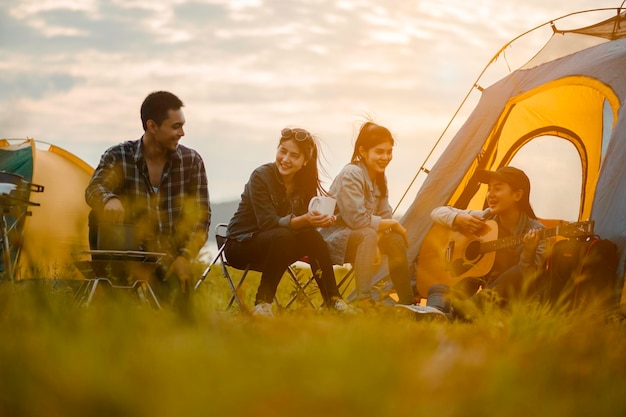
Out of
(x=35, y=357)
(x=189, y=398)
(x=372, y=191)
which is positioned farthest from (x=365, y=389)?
(x=372, y=191)

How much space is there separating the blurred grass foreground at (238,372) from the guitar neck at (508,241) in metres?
2.51

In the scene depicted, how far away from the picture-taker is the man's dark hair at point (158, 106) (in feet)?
12.6

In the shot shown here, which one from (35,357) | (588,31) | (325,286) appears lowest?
(325,286)

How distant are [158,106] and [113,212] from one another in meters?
0.81

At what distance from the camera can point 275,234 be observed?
4.16 m

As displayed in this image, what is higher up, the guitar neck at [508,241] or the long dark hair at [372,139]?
the long dark hair at [372,139]

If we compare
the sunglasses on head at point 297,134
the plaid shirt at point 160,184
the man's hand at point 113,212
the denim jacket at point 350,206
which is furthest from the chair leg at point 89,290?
the denim jacket at point 350,206

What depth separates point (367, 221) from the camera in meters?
4.54

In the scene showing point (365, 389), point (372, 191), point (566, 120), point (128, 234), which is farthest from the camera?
point (566, 120)

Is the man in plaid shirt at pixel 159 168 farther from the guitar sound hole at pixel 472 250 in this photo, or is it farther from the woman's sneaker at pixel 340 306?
the guitar sound hole at pixel 472 250

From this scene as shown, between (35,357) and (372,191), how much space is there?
137 inches

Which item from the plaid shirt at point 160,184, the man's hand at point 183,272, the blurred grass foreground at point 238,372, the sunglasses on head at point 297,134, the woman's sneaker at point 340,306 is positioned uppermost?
the sunglasses on head at point 297,134

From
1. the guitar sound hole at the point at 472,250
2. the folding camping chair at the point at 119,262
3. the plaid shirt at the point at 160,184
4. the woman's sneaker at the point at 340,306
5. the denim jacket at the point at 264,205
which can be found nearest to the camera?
the folding camping chair at the point at 119,262

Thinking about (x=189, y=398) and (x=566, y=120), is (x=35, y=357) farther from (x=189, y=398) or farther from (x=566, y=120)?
(x=566, y=120)
